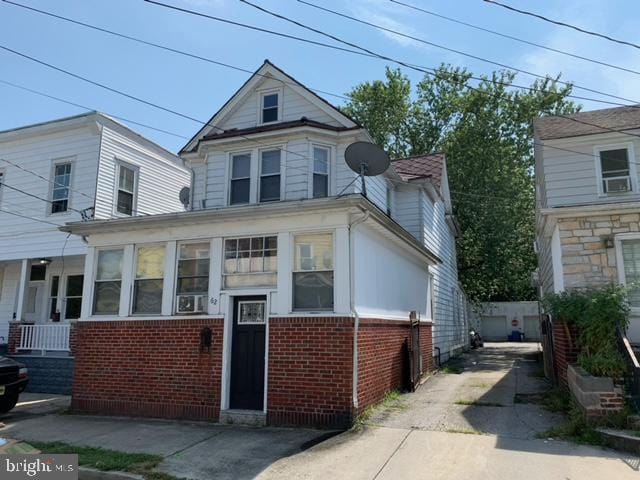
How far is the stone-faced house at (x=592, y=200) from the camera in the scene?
1010cm

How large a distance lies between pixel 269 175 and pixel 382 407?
6638mm

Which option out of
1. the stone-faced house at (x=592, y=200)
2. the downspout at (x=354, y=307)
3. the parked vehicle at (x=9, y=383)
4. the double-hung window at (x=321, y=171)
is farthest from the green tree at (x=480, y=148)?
the parked vehicle at (x=9, y=383)

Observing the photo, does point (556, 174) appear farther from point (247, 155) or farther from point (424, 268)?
point (247, 155)

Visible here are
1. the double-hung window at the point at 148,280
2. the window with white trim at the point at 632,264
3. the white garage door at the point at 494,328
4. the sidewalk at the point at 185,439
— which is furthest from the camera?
the white garage door at the point at 494,328

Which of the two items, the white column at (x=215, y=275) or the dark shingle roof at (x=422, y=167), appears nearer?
the white column at (x=215, y=275)

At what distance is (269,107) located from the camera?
45.3 feet

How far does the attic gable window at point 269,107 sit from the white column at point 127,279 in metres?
5.72

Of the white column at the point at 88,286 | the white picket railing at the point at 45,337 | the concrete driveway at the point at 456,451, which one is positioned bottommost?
the concrete driveway at the point at 456,451

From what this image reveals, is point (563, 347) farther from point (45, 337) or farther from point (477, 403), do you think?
point (45, 337)

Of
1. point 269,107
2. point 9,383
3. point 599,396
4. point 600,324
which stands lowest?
point 9,383

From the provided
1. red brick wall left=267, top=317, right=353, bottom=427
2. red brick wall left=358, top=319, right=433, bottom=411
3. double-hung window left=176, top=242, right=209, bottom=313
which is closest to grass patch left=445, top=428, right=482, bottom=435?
red brick wall left=358, top=319, right=433, bottom=411

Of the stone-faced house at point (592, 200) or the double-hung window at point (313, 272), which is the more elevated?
the stone-faced house at point (592, 200)

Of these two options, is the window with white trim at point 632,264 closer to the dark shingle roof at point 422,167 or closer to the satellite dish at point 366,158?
the satellite dish at point 366,158

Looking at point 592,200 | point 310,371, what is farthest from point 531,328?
point 310,371
